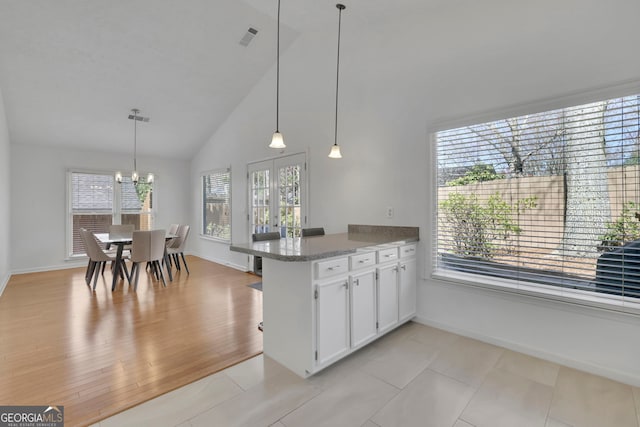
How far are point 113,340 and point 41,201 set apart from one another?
4.79 m

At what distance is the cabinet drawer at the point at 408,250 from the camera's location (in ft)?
10.1

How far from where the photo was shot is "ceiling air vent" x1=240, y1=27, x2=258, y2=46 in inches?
167

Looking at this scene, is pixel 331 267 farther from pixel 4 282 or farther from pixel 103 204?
pixel 103 204

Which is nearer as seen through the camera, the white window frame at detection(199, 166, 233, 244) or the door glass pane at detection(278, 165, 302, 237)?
the door glass pane at detection(278, 165, 302, 237)

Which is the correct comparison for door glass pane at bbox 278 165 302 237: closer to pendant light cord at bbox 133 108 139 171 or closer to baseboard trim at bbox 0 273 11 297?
pendant light cord at bbox 133 108 139 171

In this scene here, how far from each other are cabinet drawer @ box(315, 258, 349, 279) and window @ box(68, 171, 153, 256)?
21.1ft

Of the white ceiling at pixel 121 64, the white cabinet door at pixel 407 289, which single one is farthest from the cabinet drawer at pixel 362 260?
the white ceiling at pixel 121 64

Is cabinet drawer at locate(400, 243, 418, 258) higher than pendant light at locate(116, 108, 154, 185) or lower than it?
lower

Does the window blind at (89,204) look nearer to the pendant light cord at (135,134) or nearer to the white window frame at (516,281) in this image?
the pendant light cord at (135,134)

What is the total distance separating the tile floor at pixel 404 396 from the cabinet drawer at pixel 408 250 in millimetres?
933

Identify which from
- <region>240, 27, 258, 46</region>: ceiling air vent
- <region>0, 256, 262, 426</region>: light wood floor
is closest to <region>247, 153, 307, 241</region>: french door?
<region>0, 256, 262, 426</region>: light wood floor

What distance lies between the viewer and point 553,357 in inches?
98.0

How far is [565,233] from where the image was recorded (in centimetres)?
246

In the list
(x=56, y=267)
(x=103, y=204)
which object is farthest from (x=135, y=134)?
(x=56, y=267)
